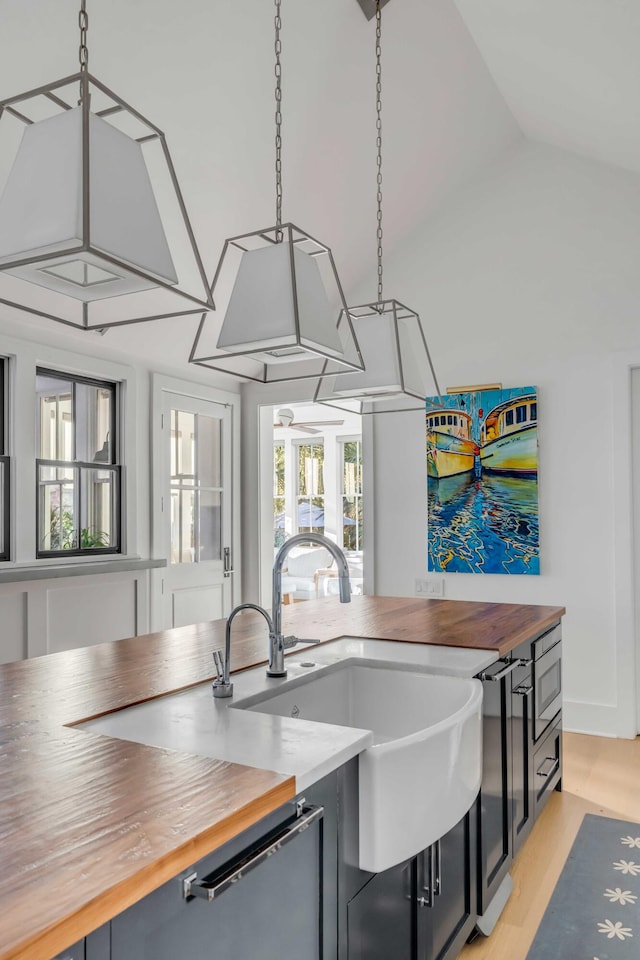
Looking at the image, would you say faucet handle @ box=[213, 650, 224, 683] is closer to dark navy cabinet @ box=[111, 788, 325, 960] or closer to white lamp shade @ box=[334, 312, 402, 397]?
dark navy cabinet @ box=[111, 788, 325, 960]

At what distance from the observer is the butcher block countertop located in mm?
774

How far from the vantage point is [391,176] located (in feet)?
13.4

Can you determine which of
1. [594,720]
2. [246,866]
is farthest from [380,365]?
[594,720]

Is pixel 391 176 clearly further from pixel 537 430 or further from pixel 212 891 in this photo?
pixel 212 891

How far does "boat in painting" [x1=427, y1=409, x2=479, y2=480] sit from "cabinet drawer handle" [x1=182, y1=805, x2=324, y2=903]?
3.31 m

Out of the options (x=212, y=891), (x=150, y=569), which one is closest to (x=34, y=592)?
(x=150, y=569)

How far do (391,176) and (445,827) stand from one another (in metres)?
3.55

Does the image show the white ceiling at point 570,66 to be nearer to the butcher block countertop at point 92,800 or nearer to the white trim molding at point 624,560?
the white trim molding at point 624,560

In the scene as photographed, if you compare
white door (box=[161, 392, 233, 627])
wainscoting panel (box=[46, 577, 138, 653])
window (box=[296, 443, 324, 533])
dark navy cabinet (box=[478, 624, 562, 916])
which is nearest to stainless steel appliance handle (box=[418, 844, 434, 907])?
dark navy cabinet (box=[478, 624, 562, 916])

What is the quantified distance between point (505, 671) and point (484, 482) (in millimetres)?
2166

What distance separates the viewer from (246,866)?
1029 millimetres

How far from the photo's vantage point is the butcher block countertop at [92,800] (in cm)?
77

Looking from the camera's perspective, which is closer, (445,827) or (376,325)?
(445,827)

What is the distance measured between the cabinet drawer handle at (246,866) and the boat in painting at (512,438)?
323 centimetres
